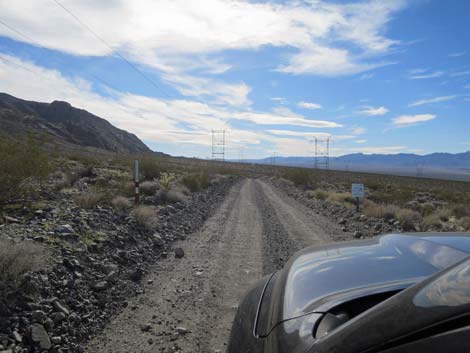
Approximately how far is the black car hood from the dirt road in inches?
81.3

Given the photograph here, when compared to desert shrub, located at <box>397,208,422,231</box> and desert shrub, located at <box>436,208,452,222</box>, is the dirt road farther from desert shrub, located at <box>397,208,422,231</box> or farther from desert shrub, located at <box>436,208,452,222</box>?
desert shrub, located at <box>436,208,452,222</box>

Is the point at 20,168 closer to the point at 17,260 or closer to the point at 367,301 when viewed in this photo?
the point at 17,260

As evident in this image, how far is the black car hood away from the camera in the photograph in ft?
6.22

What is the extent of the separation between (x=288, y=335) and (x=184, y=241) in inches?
293

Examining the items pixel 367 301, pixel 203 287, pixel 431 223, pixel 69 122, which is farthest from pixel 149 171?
pixel 69 122

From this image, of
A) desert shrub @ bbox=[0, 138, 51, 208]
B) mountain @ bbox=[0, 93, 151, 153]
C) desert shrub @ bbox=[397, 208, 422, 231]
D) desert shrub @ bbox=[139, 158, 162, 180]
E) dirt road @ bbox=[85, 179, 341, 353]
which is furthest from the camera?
mountain @ bbox=[0, 93, 151, 153]

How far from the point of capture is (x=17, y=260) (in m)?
4.61

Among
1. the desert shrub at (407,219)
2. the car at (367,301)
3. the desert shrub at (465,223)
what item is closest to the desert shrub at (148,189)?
the desert shrub at (407,219)

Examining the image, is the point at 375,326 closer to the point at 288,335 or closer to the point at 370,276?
the point at 288,335

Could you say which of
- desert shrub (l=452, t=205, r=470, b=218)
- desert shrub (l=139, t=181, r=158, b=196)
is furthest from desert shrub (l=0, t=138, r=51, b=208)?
desert shrub (l=452, t=205, r=470, b=218)

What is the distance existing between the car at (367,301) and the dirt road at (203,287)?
6.77 feet

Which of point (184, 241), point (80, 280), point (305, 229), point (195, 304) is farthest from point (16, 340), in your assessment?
point (305, 229)

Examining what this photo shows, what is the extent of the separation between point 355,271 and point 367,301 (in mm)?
348

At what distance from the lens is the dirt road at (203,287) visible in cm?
414
